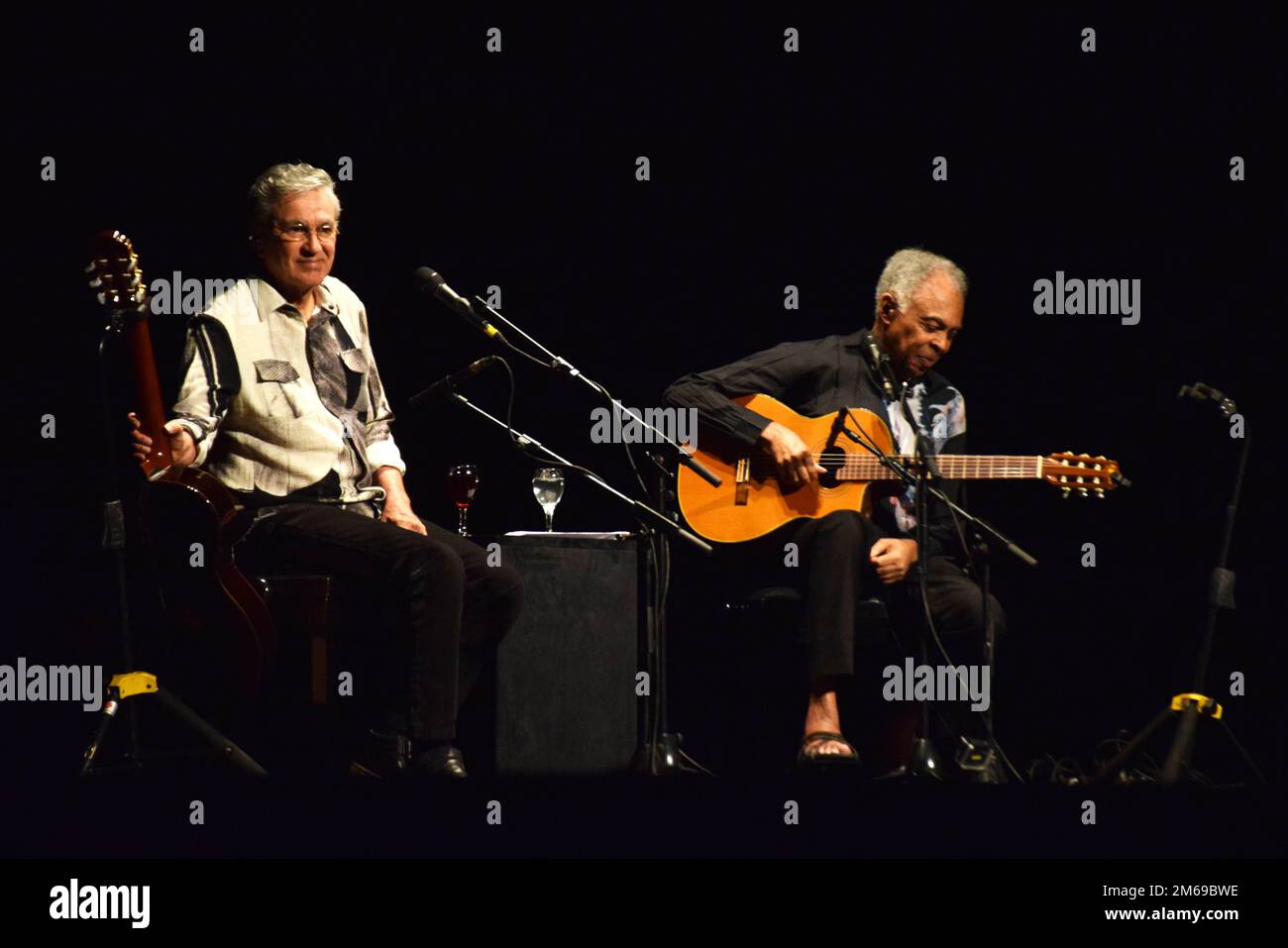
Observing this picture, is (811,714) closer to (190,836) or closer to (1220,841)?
(1220,841)

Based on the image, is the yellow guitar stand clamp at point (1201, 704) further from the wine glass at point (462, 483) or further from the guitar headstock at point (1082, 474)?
the wine glass at point (462, 483)

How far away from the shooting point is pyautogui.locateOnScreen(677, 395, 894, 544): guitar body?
4754mm

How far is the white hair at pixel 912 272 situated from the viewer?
486 cm

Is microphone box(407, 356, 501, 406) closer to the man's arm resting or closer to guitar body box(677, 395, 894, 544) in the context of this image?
the man's arm resting

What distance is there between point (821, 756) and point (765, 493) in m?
0.85

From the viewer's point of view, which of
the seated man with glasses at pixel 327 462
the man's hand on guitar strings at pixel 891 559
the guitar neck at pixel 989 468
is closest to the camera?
the seated man with glasses at pixel 327 462

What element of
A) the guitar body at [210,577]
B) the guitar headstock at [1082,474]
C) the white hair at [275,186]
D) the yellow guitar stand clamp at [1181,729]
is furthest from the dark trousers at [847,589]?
the white hair at [275,186]

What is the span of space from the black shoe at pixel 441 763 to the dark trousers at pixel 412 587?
0.11 ft

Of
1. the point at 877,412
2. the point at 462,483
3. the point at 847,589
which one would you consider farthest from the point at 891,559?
the point at 462,483

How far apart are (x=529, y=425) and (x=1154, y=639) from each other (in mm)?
1984

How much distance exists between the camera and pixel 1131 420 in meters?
5.07

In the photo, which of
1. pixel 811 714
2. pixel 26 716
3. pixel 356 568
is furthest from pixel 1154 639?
pixel 26 716

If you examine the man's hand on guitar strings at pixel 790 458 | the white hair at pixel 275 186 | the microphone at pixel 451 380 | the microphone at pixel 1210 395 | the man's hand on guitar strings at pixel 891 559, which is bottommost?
the man's hand on guitar strings at pixel 891 559
